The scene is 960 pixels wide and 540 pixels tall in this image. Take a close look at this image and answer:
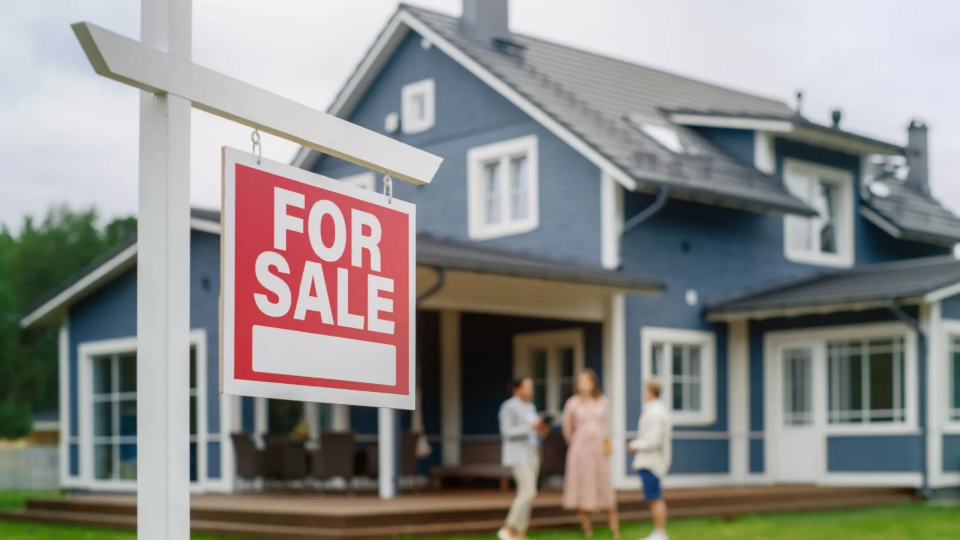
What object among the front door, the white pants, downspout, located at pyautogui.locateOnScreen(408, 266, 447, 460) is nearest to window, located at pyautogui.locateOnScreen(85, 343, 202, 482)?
downspout, located at pyautogui.locateOnScreen(408, 266, 447, 460)

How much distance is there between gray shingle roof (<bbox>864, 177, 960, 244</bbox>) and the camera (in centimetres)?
1977

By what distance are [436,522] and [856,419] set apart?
23.7ft

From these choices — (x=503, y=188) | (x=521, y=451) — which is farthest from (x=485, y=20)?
(x=521, y=451)

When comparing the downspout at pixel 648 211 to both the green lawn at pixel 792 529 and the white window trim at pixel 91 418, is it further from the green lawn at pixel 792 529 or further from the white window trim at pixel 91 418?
the white window trim at pixel 91 418

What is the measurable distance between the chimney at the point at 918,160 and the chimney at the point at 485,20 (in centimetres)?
834

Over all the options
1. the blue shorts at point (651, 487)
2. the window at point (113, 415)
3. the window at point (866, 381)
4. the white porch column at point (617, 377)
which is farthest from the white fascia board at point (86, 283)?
the window at point (866, 381)

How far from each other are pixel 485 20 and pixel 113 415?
25.2ft

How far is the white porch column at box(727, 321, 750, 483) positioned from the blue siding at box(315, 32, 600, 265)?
2828 mm

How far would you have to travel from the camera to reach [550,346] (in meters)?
16.5

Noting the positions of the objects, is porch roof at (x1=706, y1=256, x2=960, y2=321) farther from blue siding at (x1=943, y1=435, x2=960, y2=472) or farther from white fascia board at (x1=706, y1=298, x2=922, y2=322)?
blue siding at (x1=943, y1=435, x2=960, y2=472)

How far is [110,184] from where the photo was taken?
56375mm

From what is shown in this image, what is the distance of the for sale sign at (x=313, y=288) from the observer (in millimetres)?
2477

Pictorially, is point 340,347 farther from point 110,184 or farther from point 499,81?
point 110,184

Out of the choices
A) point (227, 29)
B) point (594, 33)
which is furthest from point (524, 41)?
point (227, 29)
